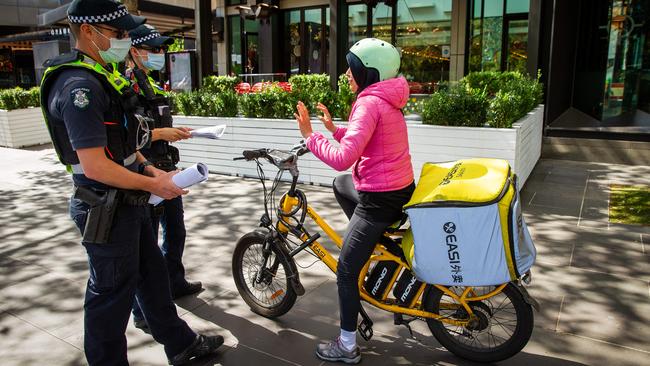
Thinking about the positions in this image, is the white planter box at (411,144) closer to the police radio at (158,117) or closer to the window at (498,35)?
the police radio at (158,117)

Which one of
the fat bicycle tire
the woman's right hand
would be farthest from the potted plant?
the fat bicycle tire

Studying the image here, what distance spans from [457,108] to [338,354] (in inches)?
173

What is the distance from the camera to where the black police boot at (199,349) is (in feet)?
10.2

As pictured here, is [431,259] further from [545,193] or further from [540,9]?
[540,9]

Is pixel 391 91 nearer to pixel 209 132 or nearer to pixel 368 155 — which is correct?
pixel 368 155

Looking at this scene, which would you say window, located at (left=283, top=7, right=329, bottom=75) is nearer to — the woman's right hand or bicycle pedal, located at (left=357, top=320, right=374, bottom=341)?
the woman's right hand

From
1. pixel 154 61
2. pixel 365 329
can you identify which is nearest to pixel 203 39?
pixel 154 61

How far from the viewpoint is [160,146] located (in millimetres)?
3875

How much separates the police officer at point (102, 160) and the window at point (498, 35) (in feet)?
45.2

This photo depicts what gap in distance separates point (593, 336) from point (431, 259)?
1.55 m

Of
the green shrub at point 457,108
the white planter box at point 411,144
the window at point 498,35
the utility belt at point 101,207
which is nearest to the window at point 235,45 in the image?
the window at point 498,35

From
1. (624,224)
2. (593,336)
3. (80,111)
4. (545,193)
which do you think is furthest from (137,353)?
(545,193)

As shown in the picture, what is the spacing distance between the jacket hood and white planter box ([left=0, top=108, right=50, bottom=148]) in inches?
463

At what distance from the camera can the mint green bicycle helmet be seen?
2.84 metres
